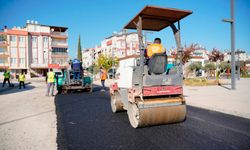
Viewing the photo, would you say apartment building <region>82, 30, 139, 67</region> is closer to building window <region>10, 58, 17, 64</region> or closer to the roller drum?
building window <region>10, 58, 17, 64</region>

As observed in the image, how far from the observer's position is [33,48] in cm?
5819

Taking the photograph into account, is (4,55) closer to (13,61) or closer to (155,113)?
(13,61)

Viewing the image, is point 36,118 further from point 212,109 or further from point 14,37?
point 14,37

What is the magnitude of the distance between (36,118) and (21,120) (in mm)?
435

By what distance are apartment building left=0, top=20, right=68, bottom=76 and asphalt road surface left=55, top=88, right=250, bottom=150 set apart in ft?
184

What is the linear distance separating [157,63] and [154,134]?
5.60ft

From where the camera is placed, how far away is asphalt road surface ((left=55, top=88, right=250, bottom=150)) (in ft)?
13.3

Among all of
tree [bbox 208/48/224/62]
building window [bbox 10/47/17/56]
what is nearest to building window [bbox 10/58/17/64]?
building window [bbox 10/47/17/56]

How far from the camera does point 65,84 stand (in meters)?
14.5

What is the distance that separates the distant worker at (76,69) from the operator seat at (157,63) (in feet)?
34.0

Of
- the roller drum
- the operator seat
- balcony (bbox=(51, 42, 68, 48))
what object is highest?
balcony (bbox=(51, 42, 68, 48))

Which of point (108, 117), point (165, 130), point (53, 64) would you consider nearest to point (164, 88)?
point (165, 130)

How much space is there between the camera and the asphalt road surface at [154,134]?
4.05 m

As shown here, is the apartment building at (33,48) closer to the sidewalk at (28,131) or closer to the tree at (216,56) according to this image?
the tree at (216,56)
